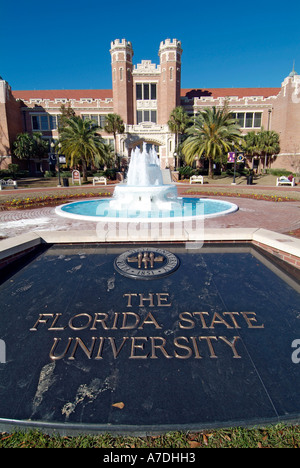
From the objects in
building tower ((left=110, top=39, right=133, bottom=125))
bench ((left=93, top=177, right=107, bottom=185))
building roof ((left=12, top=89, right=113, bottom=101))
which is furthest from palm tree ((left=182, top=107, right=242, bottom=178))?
building roof ((left=12, top=89, right=113, bottom=101))

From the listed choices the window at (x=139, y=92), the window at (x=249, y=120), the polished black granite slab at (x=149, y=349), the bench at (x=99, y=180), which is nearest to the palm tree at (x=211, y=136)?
the bench at (x=99, y=180)

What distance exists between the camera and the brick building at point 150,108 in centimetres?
3778

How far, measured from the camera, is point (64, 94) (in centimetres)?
4750

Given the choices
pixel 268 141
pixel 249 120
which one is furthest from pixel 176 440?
pixel 249 120

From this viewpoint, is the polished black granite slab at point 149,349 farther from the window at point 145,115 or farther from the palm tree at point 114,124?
the window at point 145,115

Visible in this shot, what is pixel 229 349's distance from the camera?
2455 millimetres

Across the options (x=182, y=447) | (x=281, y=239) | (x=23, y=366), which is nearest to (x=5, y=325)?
(x=23, y=366)

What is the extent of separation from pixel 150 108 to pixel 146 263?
4360 cm

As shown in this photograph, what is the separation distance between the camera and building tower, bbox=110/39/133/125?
126 ft

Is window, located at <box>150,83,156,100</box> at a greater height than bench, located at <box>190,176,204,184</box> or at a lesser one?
greater

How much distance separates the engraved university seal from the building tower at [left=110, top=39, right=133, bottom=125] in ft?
134

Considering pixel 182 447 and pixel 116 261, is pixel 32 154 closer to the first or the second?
pixel 116 261

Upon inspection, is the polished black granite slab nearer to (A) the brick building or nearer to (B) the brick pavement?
(B) the brick pavement
